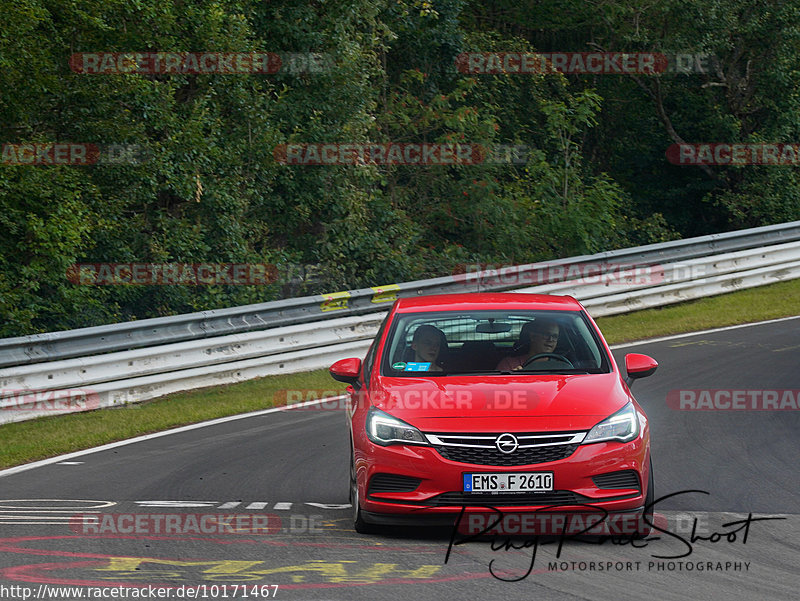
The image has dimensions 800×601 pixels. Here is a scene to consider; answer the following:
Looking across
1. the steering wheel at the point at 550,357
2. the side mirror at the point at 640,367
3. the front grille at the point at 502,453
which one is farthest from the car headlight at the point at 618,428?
the steering wheel at the point at 550,357

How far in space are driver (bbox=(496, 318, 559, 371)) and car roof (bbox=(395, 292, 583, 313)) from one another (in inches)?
7.0

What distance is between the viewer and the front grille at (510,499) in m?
6.95

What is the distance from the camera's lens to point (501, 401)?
23.9 feet

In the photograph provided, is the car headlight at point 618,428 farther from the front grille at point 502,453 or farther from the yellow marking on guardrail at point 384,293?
the yellow marking on guardrail at point 384,293

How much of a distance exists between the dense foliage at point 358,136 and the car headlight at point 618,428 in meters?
10.6

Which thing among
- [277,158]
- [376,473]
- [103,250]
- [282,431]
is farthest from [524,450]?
[277,158]

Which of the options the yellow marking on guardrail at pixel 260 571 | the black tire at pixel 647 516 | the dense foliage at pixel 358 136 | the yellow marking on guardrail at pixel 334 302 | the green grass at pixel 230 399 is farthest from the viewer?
the dense foliage at pixel 358 136

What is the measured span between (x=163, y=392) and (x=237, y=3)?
313 inches

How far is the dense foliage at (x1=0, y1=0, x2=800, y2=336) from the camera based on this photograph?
1697cm

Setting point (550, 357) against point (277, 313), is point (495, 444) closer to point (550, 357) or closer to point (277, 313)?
point (550, 357)

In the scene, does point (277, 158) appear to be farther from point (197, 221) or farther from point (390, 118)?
point (390, 118)

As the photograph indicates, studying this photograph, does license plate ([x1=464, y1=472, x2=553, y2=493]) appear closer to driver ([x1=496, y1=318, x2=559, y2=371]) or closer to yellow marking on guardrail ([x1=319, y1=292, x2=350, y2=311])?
driver ([x1=496, y1=318, x2=559, y2=371])

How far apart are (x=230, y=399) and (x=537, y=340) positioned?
641 centimetres

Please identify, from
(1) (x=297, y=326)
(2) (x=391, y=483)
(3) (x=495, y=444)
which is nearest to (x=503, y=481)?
(3) (x=495, y=444)
